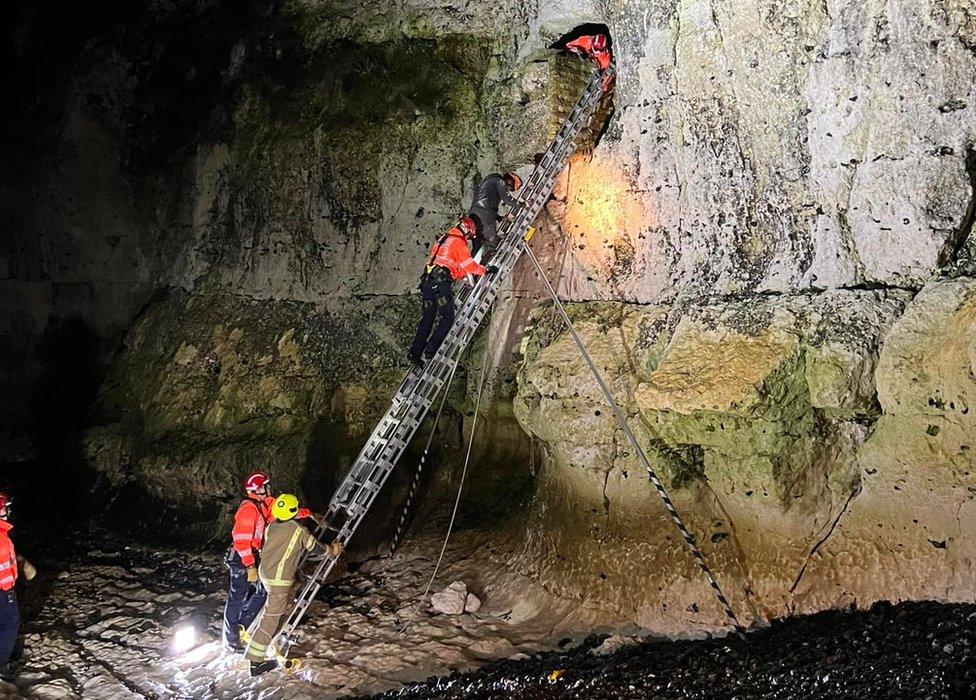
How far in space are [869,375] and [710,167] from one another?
10.0ft

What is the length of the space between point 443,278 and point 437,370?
47.9 inches

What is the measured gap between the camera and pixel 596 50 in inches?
386

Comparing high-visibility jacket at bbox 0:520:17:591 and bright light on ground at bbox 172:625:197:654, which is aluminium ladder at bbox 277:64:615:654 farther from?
high-visibility jacket at bbox 0:520:17:591

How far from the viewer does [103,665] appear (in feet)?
27.8

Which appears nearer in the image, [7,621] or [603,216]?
[7,621]

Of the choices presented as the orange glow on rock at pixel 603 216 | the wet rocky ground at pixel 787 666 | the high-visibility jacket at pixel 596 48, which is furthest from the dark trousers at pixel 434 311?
the wet rocky ground at pixel 787 666

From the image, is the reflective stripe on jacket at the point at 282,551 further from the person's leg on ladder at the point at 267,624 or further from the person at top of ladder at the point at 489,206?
the person at top of ladder at the point at 489,206

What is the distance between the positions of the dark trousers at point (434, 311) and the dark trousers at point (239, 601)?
131 inches

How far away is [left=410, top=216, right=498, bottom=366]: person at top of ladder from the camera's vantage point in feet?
30.2

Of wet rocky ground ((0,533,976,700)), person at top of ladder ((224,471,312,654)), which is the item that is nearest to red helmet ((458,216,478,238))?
person at top of ladder ((224,471,312,654))

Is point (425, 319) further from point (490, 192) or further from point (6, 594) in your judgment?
point (6, 594)

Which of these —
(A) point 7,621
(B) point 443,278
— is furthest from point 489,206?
(A) point 7,621

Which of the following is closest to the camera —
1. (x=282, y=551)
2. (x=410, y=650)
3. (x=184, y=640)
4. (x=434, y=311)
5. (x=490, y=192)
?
(x=282, y=551)

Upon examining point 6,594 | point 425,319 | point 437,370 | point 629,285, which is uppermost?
point 629,285
